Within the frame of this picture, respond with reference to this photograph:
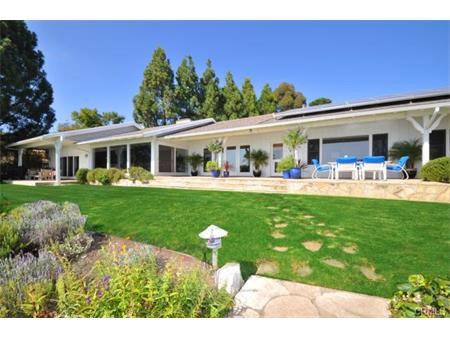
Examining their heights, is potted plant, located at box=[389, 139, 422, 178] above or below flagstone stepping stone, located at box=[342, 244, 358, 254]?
above

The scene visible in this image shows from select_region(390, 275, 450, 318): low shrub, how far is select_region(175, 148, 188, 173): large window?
14984 mm

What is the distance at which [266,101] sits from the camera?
2736 cm

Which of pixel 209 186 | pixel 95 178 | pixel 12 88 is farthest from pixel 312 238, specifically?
pixel 12 88

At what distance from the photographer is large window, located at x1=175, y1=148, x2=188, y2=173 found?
16.5 meters

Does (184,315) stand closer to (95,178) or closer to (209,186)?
(209,186)

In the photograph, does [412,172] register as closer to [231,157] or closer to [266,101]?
[231,157]

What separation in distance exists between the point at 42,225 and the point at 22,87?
24.6m

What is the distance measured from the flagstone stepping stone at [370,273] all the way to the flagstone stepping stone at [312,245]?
72 cm

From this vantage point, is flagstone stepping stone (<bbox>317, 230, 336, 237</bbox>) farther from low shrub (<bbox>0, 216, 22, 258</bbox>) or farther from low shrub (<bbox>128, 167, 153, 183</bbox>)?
low shrub (<bbox>128, 167, 153, 183</bbox>)

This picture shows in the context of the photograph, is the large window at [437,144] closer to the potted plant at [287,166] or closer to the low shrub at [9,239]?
the potted plant at [287,166]

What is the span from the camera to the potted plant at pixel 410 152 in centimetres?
930

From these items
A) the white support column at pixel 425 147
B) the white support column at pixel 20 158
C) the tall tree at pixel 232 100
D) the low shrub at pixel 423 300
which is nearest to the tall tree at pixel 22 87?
the white support column at pixel 20 158

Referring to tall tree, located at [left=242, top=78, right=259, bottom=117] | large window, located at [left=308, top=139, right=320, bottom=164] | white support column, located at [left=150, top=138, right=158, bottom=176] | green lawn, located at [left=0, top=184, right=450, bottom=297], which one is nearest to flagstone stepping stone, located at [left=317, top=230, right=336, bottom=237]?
green lawn, located at [left=0, top=184, right=450, bottom=297]
